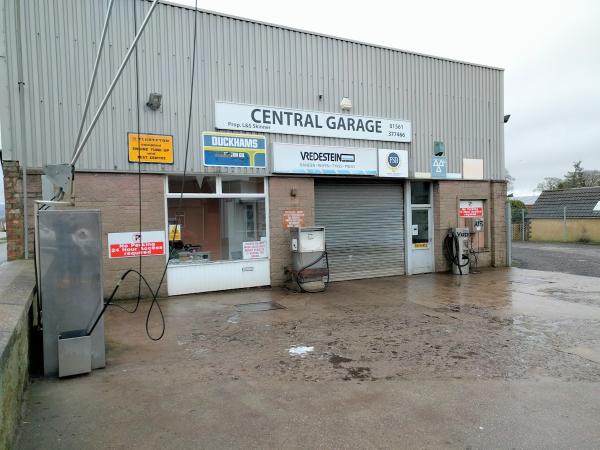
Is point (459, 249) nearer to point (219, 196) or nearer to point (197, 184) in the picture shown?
point (219, 196)

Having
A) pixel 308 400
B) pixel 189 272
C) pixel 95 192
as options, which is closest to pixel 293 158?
pixel 189 272

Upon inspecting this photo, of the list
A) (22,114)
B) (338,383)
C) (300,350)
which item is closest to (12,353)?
(338,383)

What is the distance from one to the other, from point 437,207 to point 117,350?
10.5 meters

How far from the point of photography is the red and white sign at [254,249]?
11.0 m

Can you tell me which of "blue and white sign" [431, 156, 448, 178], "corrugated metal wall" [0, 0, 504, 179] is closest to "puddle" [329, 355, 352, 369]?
"corrugated metal wall" [0, 0, 504, 179]

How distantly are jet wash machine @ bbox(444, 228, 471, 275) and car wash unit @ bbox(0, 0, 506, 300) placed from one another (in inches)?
2.3

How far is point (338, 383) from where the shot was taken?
4855 millimetres

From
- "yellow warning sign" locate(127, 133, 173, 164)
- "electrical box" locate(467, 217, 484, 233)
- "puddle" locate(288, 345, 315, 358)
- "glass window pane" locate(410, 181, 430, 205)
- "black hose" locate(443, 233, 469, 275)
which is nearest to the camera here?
"puddle" locate(288, 345, 315, 358)

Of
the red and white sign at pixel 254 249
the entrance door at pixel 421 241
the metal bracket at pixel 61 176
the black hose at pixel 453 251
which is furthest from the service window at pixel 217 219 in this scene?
the black hose at pixel 453 251

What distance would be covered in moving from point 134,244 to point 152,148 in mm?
2071

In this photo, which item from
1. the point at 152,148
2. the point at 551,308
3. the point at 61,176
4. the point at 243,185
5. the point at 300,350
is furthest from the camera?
the point at 243,185

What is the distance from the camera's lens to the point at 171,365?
5.49m

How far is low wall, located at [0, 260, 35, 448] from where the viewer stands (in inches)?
117

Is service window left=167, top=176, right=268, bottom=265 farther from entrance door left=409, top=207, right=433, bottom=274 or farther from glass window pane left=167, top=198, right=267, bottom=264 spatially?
entrance door left=409, top=207, right=433, bottom=274
